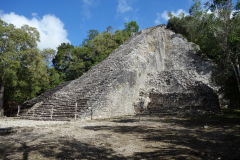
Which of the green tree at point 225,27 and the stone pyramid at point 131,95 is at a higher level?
the green tree at point 225,27

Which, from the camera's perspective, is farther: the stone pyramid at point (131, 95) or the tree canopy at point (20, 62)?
the tree canopy at point (20, 62)

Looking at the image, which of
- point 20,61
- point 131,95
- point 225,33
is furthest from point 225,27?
point 20,61

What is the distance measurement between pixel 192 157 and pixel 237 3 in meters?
7.97

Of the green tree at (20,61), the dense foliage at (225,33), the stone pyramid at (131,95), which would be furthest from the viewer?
the green tree at (20,61)

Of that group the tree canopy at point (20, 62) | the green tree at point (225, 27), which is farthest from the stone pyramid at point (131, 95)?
the green tree at point (225, 27)

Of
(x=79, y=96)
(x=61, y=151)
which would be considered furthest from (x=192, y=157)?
(x=79, y=96)

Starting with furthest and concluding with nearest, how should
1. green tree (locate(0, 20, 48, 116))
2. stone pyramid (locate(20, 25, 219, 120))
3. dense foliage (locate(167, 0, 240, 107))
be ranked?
green tree (locate(0, 20, 48, 116))
stone pyramid (locate(20, 25, 219, 120))
dense foliage (locate(167, 0, 240, 107))

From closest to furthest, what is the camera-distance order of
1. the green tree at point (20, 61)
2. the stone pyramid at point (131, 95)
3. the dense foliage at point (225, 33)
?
the dense foliage at point (225, 33)
the stone pyramid at point (131, 95)
the green tree at point (20, 61)

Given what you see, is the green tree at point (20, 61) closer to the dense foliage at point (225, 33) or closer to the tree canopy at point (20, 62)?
the tree canopy at point (20, 62)

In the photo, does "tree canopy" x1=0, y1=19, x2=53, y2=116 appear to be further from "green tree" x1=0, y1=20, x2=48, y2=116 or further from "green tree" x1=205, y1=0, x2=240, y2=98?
"green tree" x1=205, y1=0, x2=240, y2=98

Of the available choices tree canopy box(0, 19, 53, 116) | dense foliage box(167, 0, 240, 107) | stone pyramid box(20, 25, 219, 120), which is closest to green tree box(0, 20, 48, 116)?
tree canopy box(0, 19, 53, 116)

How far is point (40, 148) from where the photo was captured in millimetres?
3996

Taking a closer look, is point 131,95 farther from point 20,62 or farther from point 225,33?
point 20,62

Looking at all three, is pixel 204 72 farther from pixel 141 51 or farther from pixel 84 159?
pixel 84 159
